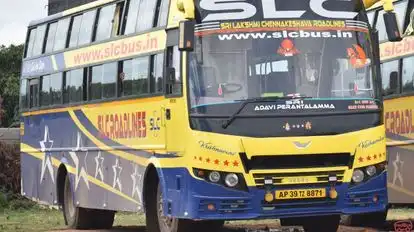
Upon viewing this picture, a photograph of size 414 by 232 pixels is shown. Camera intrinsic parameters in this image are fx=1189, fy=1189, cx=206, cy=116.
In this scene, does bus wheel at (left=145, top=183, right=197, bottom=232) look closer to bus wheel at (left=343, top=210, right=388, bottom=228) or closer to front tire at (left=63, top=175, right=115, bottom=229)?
bus wheel at (left=343, top=210, right=388, bottom=228)

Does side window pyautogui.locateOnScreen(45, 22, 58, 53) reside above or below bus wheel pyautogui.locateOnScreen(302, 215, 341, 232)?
above

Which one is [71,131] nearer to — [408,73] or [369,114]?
[408,73]

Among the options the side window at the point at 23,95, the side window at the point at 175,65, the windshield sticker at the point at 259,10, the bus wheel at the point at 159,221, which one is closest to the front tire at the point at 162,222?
the bus wheel at the point at 159,221

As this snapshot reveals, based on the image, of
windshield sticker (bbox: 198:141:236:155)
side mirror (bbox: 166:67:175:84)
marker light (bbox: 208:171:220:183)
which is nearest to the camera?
windshield sticker (bbox: 198:141:236:155)

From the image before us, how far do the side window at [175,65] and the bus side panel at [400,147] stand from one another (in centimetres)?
415

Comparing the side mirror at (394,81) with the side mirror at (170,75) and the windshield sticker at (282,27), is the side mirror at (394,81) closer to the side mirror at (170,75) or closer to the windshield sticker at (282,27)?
the windshield sticker at (282,27)

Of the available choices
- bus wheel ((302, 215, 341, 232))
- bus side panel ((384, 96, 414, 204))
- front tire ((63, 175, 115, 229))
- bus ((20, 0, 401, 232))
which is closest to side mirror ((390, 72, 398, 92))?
bus side panel ((384, 96, 414, 204))

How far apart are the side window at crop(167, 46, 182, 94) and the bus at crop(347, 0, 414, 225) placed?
3.98 metres

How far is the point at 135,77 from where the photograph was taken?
17812mm

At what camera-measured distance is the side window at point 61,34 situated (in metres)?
22.0

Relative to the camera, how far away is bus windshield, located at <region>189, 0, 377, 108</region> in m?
14.2

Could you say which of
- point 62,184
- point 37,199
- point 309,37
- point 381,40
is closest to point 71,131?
point 62,184

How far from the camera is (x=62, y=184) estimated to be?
2202 cm

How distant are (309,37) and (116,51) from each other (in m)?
5.10
